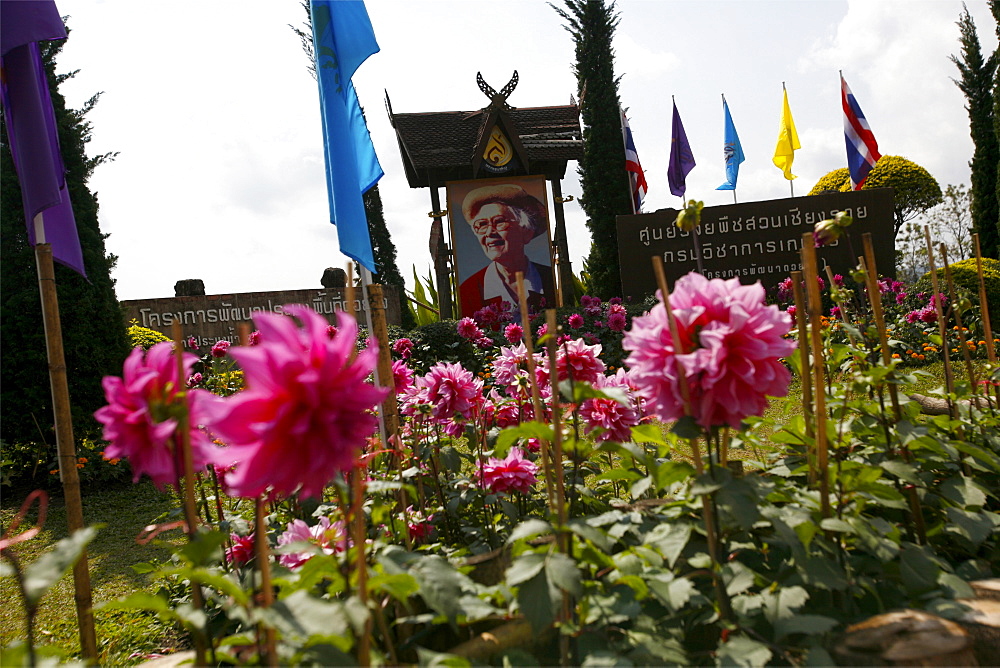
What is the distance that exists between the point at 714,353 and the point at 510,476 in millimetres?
963

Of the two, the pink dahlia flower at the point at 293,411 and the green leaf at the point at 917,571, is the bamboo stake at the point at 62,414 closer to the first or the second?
the pink dahlia flower at the point at 293,411

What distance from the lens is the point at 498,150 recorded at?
36.4 ft

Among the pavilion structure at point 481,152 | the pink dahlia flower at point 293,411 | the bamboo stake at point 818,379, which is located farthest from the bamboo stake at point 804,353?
the pavilion structure at point 481,152

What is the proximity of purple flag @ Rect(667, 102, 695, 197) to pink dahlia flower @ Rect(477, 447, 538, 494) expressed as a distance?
1341 cm

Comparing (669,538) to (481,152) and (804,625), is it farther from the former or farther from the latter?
(481,152)

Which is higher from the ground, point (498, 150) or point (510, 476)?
point (498, 150)

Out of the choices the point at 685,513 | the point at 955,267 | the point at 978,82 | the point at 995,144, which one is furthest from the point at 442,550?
the point at 978,82

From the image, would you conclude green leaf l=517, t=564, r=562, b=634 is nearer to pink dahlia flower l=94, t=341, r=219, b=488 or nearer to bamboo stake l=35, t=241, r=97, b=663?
pink dahlia flower l=94, t=341, r=219, b=488

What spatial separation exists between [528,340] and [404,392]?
3.58ft

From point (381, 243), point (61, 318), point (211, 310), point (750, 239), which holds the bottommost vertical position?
point (61, 318)

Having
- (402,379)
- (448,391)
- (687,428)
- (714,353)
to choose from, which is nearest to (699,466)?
(687,428)

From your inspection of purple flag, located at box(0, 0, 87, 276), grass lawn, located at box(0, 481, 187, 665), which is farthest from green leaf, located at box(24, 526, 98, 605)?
purple flag, located at box(0, 0, 87, 276)

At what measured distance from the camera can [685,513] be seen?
4.77 feet

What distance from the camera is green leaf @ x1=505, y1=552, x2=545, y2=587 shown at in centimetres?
102
